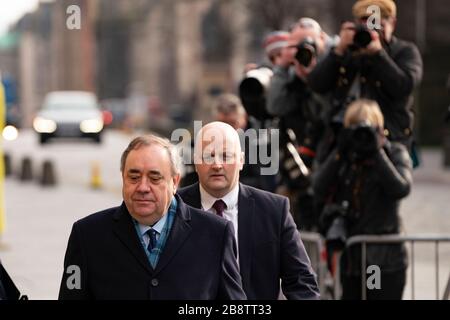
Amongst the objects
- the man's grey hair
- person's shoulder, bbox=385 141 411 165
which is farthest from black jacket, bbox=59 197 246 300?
person's shoulder, bbox=385 141 411 165

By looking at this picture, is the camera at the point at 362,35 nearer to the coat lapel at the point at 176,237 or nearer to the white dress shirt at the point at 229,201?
the white dress shirt at the point at 229,201

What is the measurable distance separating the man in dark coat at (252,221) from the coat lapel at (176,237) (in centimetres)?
84

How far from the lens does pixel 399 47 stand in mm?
9031

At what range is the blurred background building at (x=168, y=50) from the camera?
4028 cm

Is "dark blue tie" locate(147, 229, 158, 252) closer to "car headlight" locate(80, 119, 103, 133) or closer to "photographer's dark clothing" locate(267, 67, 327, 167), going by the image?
"photographer's dark clothing" locate(267, 67, 327, 167)

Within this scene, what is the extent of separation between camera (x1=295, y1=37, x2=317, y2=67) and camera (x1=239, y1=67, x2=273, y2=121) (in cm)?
42

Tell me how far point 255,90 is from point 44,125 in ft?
108

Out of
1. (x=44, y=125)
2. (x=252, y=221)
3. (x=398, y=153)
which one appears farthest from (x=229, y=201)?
(x=44, y=125)

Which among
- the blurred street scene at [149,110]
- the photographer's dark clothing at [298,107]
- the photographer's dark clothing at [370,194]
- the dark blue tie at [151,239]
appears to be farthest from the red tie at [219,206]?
the photographer's dark clothing at [298,107]

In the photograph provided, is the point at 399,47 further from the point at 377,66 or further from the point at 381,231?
the point at 381,231

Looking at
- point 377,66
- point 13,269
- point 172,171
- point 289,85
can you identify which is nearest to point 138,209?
point 172,171

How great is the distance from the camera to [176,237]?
5.12 metres

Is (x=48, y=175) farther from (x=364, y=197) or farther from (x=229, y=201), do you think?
(x=229, y=201)

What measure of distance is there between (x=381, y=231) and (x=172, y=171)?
3827mm
